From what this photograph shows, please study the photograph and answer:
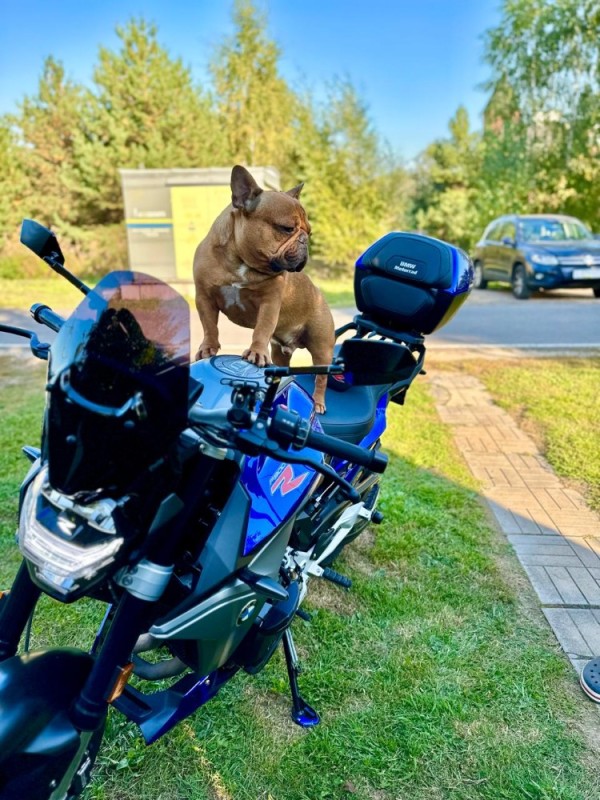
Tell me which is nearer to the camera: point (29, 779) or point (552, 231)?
point (29, 779)

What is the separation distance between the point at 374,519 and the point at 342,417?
1.94 feet

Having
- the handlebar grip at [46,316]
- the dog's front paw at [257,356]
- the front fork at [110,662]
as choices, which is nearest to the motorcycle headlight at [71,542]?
the front fork at [110,662]

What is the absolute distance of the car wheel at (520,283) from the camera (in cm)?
1134

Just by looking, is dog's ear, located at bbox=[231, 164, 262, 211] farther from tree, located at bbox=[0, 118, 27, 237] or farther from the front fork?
tree, located at bbox=[0, 118, 27, 237]

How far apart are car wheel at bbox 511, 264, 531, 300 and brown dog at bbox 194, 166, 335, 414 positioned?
1035cm

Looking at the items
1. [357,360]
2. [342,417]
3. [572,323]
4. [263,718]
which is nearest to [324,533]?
[342,417]

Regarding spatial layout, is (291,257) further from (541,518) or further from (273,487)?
(541,518)

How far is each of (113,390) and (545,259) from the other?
11367 millimetres

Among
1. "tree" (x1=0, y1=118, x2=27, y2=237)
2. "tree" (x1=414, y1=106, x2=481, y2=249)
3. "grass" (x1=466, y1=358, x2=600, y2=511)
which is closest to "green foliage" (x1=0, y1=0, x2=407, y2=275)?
"tree" (x1=0, y1=118, x2=27, y2=237)

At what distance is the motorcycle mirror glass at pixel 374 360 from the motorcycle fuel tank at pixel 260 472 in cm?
21

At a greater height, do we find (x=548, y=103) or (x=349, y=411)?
(x=548, y=103)

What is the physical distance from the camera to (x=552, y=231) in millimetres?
11750

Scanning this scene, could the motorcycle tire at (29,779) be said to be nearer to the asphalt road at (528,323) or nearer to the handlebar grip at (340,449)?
the handlebar grip at (340,449)

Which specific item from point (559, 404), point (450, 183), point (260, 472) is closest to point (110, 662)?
point (260, 472)
